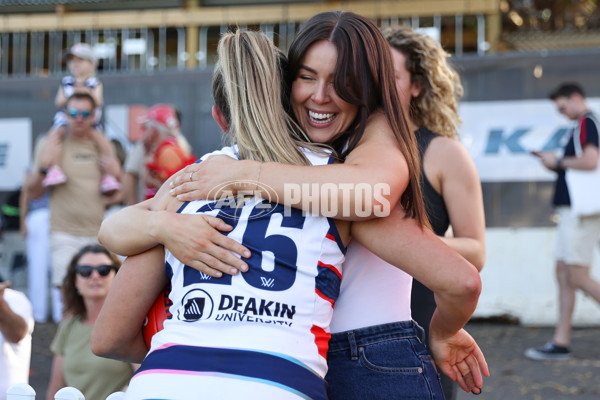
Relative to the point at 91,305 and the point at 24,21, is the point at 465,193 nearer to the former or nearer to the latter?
the point at 91,305

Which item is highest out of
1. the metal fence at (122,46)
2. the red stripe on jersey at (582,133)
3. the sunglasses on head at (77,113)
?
the metal fence at (122,46)

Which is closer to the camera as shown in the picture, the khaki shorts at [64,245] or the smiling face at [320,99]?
the smiling face at [320,99]

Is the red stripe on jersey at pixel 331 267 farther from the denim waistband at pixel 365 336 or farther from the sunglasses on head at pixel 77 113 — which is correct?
the sunglasses on head at pixel 77 113

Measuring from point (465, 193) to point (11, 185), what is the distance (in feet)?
21.6

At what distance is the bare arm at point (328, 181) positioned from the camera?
1.63m

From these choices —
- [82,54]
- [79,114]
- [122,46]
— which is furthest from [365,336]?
[122,46]

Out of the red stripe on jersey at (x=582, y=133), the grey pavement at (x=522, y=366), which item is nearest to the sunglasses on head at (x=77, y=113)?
the grey pavement at (x=522, y=366)

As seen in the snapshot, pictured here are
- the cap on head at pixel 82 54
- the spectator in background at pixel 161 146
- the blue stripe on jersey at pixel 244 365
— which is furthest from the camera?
the cap on head at pixel 82 54

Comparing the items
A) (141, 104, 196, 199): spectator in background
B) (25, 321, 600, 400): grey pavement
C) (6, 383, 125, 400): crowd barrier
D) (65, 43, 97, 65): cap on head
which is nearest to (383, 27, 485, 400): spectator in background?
(6, 383, 125, 400): crowd barrier

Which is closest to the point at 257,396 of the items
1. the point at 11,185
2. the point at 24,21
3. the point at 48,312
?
the point at 48,312

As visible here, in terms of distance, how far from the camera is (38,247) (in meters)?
7.39

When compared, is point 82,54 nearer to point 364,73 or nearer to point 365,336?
point 364,73

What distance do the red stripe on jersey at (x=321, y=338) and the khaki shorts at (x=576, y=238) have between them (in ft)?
15.4

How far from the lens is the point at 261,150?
1723 mm
